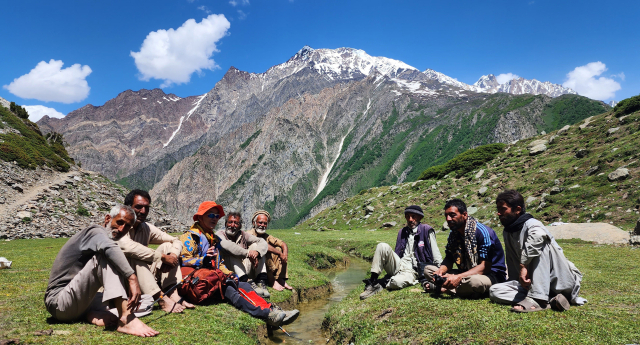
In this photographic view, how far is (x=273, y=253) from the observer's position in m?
11.8

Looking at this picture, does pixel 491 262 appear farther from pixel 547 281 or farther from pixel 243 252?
pixel 243 252

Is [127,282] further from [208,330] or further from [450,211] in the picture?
[450,211]

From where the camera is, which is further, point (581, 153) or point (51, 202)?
point (581, 153)

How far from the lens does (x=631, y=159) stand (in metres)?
28.4

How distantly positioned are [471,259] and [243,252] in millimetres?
6295

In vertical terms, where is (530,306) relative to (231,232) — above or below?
below

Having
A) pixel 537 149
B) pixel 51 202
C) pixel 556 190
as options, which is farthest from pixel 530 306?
pixel 537 149

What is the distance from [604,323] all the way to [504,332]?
5.48 ft

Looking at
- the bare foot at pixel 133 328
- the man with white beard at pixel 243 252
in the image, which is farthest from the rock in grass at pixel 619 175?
the bare foot at pixel 133 328

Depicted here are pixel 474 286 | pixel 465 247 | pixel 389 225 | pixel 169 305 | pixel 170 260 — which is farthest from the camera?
pixel 389 225

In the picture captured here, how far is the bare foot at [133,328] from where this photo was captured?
5.98m

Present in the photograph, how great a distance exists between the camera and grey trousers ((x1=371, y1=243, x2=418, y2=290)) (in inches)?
380

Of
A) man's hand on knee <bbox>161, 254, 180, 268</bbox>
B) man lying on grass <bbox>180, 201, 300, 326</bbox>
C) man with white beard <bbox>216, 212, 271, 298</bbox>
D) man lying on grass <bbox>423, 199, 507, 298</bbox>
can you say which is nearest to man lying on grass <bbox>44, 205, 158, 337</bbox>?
man's hand on knee <bbox>161, 254, 180, 268</bbox>

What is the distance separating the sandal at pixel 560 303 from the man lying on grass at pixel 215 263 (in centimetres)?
558
